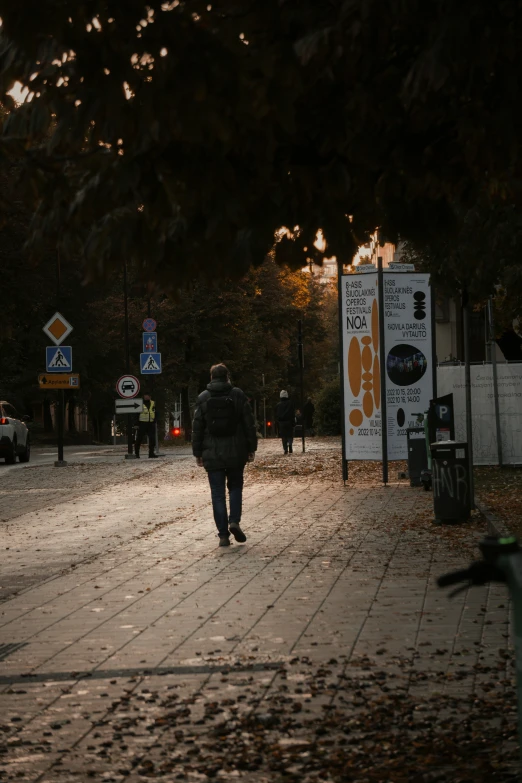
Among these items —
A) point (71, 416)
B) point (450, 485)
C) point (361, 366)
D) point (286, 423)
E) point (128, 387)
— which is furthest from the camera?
point (71, 416)

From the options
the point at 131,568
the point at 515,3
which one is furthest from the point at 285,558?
the point at 515,3

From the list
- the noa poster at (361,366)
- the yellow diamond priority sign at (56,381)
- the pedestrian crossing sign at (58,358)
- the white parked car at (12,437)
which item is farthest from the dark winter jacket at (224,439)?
the white parked car at (12,437)

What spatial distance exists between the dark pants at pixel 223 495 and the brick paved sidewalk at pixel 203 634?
269 millimetres

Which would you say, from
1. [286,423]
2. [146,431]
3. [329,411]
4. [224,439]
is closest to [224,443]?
[224,439]

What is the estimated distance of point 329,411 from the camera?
56.4 metres

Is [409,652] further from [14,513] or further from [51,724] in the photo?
[14,513]

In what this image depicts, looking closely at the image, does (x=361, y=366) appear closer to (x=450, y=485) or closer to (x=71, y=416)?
(x=450, y=485)

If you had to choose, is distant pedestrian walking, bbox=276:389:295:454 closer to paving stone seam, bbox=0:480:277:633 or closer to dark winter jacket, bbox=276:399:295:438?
dark winter jacket, bbox=276:399:295:438

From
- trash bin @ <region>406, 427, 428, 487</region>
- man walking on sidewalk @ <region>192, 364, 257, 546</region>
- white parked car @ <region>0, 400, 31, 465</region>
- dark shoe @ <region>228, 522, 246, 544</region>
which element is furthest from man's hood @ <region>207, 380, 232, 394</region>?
white parked car @ <region>0, 400, 31, 465</region>

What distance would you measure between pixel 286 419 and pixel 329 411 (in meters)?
19.7

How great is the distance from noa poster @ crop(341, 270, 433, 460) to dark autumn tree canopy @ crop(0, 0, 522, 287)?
1610cm

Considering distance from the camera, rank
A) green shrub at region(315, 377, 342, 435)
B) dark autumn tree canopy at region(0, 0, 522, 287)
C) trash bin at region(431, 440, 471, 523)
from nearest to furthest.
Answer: dark autumn tree canopy at region(0, 0, 522, 287)
trash bin at region(431, 440, 471, 523)
green shrub at region(315, 377, 342, 435)

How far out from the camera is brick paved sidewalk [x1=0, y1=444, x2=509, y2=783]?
6184mm

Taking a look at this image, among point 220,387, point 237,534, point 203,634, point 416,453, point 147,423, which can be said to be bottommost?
point 203,634
